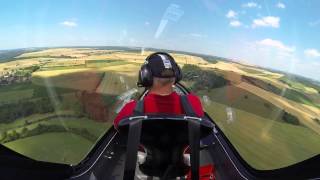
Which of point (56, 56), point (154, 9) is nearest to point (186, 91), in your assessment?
point (154, 9)

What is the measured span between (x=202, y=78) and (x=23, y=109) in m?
1.22

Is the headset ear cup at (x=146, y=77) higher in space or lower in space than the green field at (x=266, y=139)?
higher

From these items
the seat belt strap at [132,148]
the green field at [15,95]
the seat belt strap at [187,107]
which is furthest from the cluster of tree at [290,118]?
the green field at [15,95]

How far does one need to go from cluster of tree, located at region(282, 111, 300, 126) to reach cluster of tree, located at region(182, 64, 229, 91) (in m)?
0.48

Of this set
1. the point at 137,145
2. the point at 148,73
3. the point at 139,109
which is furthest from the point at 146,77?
the point at 137,145

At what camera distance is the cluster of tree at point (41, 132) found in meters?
2.54

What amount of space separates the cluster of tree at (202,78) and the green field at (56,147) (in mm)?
832

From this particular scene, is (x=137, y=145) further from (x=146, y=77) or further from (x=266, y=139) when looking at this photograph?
(x=266, y=139)

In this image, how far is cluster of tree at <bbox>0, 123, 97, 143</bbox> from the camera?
2.54 metres

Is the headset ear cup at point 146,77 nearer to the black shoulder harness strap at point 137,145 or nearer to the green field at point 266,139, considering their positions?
the black shoulder harness strap at point 137,145

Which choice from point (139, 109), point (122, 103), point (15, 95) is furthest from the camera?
point (122, 103)

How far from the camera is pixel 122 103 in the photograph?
3080 millimetres

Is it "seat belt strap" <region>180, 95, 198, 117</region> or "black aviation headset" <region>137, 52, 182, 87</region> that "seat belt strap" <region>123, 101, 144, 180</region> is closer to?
"seat belt strap" <region>180, 95, 198, 117</region>

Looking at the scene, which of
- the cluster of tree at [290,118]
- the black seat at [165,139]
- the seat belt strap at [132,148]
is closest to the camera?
the seat belt strap at [132,148]
